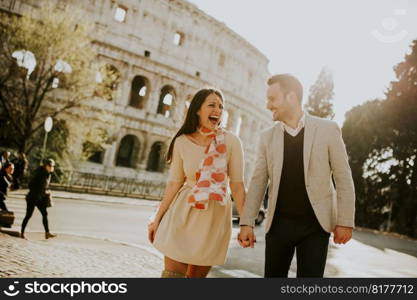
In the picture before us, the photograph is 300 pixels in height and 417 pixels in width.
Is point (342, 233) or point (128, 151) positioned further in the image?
point (128, 151)

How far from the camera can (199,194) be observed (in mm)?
3174

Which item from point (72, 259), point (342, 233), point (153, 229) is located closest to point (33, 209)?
point (72, 259)

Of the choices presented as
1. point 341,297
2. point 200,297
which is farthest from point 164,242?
point 341,297

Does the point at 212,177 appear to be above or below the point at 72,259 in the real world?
above

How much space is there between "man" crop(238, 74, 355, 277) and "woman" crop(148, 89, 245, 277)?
205 millimetres

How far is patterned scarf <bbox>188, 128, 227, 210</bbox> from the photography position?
318 cm

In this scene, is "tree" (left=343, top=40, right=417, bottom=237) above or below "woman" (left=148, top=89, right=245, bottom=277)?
above

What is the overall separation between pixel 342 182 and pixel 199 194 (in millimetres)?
1128

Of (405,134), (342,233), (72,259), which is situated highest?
(405,134)

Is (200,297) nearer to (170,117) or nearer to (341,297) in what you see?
(341,297)

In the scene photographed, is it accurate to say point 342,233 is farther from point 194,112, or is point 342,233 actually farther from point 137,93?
point 137,93

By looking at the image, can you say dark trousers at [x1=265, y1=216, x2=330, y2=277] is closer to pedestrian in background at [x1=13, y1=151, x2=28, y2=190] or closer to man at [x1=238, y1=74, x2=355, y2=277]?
man at [x1=238, y1=74, x2=355, y2=277]

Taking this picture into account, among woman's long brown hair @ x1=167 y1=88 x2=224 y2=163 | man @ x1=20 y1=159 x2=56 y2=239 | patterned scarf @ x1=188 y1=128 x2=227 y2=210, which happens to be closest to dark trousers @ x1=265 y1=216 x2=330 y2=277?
patterned scarf @ x1=188 y1=128 x2=227 y2=210

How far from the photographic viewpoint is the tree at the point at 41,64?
21.1 meters
